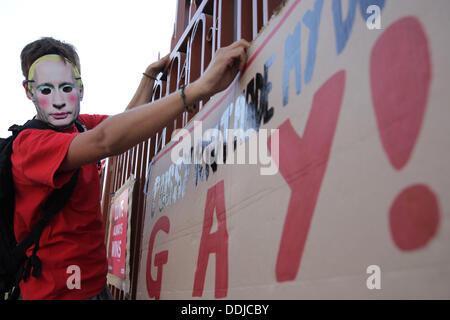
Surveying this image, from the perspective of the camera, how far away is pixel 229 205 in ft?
3.63

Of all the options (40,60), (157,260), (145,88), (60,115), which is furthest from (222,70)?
(145,88)

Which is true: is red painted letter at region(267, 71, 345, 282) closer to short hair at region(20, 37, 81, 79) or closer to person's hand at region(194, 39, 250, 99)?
person's hand at region(194, 39, 250, 99)

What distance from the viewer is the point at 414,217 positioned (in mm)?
521

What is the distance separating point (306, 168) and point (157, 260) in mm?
1152

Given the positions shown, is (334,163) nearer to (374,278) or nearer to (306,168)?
(306,168)

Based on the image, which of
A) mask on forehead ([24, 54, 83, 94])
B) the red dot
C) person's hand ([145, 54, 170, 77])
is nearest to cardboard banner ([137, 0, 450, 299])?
the red dot

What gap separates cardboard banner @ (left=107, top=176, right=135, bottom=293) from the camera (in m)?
2.40

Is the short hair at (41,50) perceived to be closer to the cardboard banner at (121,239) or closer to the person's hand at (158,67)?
the person's hand at (158,67)

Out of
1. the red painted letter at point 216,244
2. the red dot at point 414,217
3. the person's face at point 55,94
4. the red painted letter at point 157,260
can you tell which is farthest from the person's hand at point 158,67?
the red dot at point 414,217

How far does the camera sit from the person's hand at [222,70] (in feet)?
3.74

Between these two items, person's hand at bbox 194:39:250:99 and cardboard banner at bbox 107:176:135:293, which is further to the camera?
cardboard banner at bbox 107:176:135:293

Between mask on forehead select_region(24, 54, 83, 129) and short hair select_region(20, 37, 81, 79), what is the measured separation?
36 mm

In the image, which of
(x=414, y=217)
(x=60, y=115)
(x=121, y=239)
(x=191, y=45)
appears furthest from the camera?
(x=121, y=239)
